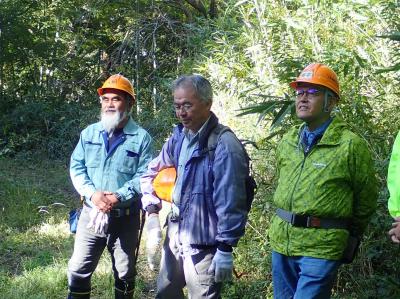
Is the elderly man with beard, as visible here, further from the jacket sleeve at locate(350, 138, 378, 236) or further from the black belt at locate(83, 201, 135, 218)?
the jacket sleeve at locate(350, 138, 378, 236)

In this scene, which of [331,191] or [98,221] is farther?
[98,221]

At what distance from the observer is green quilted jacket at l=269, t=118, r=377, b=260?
3.09 meters

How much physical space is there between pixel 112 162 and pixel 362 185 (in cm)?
199

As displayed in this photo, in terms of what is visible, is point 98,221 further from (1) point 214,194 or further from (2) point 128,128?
(1) point 214,194

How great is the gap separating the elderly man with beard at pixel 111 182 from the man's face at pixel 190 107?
95 cm

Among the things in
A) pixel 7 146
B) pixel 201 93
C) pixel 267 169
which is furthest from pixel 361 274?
pixel 7 146

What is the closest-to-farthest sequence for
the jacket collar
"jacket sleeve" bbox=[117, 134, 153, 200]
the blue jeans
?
the blue jeans
"jacket sleeve" bbox=[117, 134, 153, 200]
the jacket collar

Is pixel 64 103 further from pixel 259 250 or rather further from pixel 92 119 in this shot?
pixel 259 250

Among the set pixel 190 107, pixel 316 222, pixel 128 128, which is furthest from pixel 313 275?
pixel 128 128

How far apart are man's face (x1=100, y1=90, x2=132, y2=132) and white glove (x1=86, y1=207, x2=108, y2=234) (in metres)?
0.68

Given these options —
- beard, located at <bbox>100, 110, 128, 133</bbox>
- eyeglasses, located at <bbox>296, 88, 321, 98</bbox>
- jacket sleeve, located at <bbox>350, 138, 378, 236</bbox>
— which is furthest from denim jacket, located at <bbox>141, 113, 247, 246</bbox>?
beard, located at <bbox>100, 110, 128, 133</bbox>

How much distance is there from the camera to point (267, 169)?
5.40m

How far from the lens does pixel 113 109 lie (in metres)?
4.22

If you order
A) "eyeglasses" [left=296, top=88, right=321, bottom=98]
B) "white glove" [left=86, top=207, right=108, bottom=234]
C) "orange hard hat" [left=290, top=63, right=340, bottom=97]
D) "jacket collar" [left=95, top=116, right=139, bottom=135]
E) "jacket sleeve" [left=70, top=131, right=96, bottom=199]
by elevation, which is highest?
"orange hard hat" [left=290, top=63, right=340, bottom=97]
